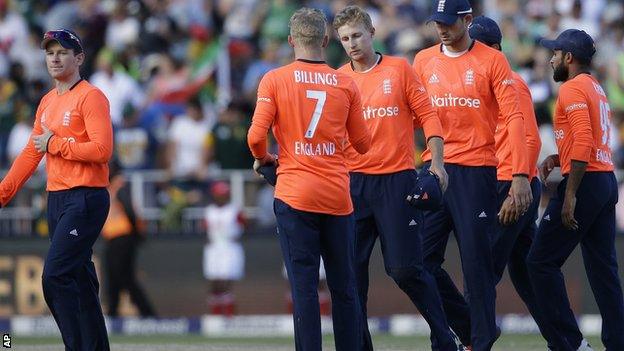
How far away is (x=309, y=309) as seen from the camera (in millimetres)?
9742

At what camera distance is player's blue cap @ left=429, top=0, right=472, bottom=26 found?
11.0 metres

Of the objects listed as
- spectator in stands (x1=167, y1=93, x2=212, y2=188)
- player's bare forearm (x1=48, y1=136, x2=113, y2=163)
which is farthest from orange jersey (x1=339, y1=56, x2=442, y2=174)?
spectator in stands (x1=167, y1=93, x2=212, y2=188)

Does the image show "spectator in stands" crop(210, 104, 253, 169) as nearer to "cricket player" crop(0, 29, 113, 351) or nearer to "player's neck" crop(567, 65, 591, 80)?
"cricket player" crop(0, 29, 113, 351)

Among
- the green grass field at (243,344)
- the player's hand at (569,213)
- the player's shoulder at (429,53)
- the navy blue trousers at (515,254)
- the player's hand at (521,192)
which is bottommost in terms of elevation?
the green grass field at (243,344)

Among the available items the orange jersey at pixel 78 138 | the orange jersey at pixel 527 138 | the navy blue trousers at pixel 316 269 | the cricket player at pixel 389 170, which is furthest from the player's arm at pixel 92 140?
the orange jersey at pixel 527 138

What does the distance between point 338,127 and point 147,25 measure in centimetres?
1359

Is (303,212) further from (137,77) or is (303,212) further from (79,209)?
(137,77)

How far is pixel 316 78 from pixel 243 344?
20.9 ft

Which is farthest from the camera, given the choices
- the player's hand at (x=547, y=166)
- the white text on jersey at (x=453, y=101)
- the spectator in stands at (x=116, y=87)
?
the spectator in stands at (x=116, y=87)

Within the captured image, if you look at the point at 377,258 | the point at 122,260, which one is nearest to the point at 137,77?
the point at 122,260

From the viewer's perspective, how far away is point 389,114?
10859 mm

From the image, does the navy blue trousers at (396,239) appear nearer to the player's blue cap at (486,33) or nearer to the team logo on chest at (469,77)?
the team logo on chest at (469,77)

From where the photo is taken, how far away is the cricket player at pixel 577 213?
36.9ft

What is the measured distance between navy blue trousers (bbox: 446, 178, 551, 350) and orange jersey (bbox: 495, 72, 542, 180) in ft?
0.42
